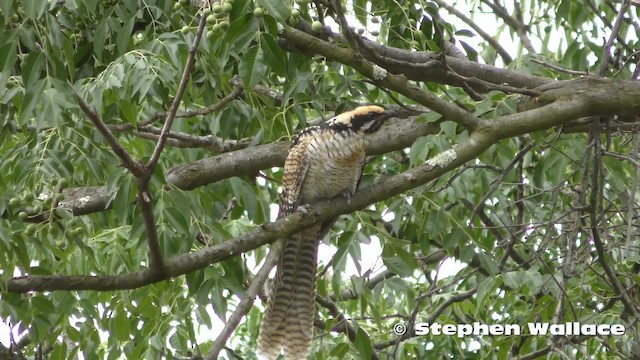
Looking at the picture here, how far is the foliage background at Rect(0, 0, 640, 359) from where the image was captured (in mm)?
3387

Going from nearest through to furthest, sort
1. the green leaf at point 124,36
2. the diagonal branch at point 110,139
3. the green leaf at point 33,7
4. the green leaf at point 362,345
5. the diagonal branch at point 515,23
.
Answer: the diagonal branch at point 110,139 → the green leaf at point 33,7 → the green leaf at point 124,36 → the green leaf at point 362,345 → the diagonal branch at point 515,23

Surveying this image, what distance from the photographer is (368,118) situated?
180 inches

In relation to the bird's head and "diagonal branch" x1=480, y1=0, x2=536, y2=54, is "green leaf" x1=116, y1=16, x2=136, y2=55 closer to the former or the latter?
the bird's head

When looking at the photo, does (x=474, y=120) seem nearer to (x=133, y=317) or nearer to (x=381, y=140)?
(x=381, y=140)

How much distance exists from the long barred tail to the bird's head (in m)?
0.63

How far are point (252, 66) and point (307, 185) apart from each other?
1.56 m

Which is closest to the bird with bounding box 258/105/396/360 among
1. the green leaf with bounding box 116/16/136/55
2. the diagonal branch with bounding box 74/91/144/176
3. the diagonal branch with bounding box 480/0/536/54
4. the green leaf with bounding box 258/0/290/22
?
the green leaf with bounding box 116/16/136/55

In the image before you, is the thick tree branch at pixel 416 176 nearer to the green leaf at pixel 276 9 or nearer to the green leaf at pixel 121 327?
the green leaf at pixel 276 9

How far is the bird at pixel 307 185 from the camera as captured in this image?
461 cm

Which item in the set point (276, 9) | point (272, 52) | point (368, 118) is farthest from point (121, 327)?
point (276, 9)

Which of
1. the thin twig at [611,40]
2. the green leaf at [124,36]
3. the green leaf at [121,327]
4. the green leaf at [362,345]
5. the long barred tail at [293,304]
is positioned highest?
the thin twig at [611,40]

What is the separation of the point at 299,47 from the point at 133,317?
1.55 metres

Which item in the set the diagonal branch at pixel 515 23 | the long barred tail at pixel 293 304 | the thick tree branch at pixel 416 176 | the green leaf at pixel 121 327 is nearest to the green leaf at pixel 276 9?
→ the thick tree branch at pixel 416 176

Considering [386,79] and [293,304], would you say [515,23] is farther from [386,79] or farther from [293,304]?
[386,79]
